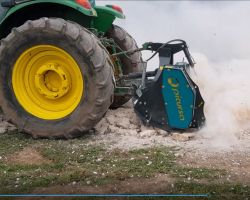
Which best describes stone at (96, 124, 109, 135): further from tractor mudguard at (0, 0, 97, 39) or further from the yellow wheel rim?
tractor mudguard at (0, 0, 97, 39)

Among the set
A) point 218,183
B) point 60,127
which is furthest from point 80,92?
point 218,183

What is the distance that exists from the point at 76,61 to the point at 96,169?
1.33 m

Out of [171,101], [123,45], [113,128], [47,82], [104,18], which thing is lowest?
[113,128]

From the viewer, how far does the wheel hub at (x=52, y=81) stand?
4391 mm

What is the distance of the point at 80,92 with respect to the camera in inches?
173

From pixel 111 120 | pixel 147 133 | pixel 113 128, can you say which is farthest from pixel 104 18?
pixel 147 133

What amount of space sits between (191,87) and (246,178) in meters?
1.28

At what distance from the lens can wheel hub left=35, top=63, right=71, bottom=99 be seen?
4.39m

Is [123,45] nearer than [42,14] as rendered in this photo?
No

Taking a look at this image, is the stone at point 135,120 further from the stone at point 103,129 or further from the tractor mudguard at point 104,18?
the tractor mudguard at point 104,18

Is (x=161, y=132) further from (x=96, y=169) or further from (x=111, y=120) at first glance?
(x=96, y=169)

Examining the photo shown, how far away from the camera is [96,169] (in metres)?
3.48

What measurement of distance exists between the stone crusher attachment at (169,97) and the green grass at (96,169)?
490 mm

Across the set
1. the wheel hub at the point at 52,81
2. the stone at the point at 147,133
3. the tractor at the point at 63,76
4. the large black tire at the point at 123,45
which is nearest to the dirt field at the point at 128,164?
the stone at the point at 147,133
